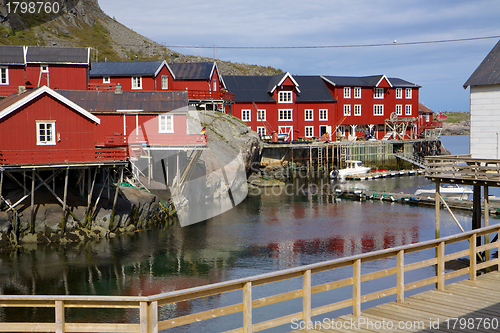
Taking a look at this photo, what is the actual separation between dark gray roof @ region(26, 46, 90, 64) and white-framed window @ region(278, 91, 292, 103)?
2883cm

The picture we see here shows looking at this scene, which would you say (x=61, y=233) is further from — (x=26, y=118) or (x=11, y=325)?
(x=11, y=325)

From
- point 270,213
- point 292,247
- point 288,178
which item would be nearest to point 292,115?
point 288,178

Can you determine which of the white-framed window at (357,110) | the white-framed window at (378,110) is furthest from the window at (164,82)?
the white-framed window at (378,110)

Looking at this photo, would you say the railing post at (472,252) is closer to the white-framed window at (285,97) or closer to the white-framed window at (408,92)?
the white-framed window at (285,97)

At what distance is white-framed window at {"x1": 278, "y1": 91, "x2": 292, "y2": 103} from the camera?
64.3m

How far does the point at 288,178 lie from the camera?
56625 mm

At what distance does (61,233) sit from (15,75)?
21.7 metres

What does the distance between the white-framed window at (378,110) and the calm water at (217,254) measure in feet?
115

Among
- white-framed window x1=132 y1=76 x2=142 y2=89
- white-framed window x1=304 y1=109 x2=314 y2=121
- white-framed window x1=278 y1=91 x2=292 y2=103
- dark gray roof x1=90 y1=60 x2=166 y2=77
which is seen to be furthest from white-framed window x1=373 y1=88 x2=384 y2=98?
white-framed window x1=132 y1=76 x2=142 y2=89

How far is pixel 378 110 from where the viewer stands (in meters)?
70.9

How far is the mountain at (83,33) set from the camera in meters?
88.2

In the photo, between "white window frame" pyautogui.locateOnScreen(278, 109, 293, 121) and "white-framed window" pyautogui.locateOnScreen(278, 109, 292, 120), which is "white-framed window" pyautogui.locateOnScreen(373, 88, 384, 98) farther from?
"white-framed window" pyautogui.locateOnScreen(278, 109, 292, 120)

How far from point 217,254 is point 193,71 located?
34562 mm

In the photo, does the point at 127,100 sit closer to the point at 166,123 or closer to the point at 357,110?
the point at 166,123
